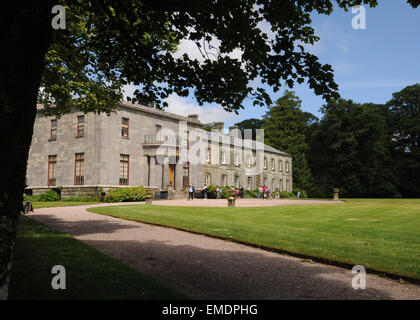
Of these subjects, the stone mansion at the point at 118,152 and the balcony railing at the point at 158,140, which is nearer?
the stone mansion at the point at 118,152

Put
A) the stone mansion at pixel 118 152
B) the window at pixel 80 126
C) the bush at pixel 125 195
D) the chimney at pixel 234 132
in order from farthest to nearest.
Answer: the chimney at pixel 234 132, the window at pixel 80 126, the stone mansion at pixel 118 152, the bush at pixel 125 195

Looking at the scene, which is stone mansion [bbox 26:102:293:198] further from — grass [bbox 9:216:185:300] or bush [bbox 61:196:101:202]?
grass [bbox 9:216:185:300]

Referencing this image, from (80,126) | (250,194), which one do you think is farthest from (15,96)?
(250,194)

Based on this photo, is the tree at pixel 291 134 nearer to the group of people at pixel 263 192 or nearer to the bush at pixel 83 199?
the group of people at pixel 263 192

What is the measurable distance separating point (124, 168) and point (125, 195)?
4362 millimetres

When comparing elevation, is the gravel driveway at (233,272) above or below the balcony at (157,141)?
below

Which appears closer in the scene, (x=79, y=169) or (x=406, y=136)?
(x=79, y=169)

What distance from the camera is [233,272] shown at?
19.7 ft

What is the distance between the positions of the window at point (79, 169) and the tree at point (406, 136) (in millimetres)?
46188

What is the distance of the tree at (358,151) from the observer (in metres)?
51.4

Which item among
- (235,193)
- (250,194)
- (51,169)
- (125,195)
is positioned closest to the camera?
(125,195)

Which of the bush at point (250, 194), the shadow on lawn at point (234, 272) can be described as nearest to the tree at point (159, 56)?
the shadow on lawn at point (234, 272)

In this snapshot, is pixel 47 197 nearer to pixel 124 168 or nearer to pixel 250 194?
pixel 124 168

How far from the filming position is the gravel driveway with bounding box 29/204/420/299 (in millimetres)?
4945
